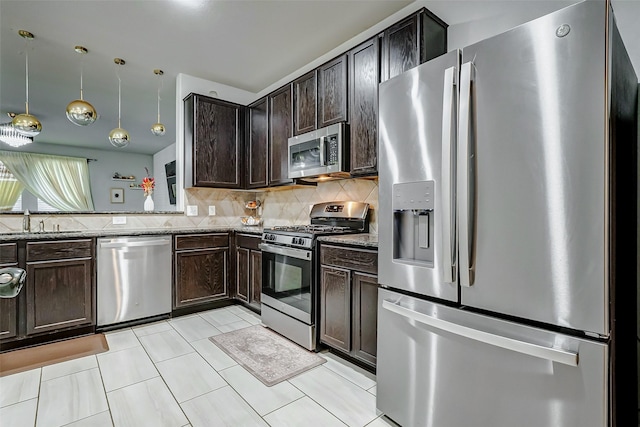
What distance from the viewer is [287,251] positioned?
104 inches

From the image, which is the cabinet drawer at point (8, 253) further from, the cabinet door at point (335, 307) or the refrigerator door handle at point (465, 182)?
the refrigerator door handle at point (465, 182)

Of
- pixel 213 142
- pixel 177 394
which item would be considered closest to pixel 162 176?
pixel 213 142

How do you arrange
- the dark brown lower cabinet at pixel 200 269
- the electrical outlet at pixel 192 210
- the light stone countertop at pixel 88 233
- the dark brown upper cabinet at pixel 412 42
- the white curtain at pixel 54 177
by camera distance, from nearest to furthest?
the dark brown upper cabinet at pixel 412 42
the light stone countertop at pixel 88 233
the dark brown lower cabinet at pixel 200 269
the electrical outlet at pixel 192 210
the white curtain at pixel 54 177

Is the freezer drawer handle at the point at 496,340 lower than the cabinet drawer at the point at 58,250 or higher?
lower

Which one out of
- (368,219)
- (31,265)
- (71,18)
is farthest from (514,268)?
(71,18)

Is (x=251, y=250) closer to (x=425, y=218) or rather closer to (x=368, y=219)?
(x=368, y=219)

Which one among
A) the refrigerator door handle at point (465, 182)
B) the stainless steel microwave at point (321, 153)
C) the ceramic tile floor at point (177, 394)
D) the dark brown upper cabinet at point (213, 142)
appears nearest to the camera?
the refrigerator door handle at point (465, 182)

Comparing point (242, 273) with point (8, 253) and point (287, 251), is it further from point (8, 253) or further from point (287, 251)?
point (8, 253)

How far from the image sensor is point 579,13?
39.6 inches

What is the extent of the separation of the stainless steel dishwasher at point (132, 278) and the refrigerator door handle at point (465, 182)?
2.85 meters

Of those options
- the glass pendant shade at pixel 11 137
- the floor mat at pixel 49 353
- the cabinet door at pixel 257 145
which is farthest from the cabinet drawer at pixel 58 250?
the glass pendant shade at pixel 11 137

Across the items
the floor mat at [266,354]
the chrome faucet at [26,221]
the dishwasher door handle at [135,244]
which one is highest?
the chrome faucet at [26,221]

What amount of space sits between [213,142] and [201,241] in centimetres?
120

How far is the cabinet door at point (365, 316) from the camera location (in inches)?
78.2
